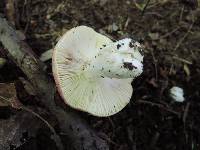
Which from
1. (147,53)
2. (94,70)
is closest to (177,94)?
(147,53)

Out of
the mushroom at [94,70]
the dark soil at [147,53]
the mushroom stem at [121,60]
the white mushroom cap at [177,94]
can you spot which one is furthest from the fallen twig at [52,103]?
the white mushroom cap at [177,94]

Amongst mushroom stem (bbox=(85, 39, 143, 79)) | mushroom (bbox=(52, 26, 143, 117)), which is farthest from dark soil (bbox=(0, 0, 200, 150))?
mushroom stem (bbox=(85, 39, 143, 79))

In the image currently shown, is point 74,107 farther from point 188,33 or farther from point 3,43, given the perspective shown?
point 188,33

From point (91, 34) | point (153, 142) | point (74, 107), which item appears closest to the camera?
point (74, 107)

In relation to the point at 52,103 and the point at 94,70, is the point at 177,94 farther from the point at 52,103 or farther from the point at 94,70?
the point at 52,103

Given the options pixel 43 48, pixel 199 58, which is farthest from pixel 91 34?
pixel 199 58

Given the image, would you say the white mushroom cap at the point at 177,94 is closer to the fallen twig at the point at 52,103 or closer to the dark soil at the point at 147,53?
the dark soil at the point at 147,53
